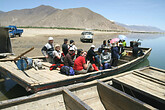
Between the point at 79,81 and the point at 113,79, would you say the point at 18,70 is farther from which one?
the point at 113,79

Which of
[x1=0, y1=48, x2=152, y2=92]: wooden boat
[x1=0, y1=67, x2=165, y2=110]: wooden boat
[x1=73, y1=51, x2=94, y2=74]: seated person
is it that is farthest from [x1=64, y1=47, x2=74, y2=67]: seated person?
[x1=0, y1=67, x2=165, y2=110]: wooden boat

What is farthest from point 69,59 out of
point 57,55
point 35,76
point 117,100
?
point 117,100

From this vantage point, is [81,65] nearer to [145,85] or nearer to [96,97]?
[96,97]

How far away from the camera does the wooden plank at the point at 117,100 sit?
3.98 m

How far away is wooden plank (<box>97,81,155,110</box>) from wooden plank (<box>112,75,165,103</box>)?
3.31 feet

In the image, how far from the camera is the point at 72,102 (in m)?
4.24

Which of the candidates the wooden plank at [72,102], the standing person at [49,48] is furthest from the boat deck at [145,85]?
the standing person at [49,48]

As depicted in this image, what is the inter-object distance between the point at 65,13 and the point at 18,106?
555 feet

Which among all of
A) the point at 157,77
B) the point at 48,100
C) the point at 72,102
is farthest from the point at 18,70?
the point at 157,77

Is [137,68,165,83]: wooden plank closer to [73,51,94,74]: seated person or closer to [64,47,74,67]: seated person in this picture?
[73,51,94,74]: seated person

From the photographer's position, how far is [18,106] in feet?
12.8

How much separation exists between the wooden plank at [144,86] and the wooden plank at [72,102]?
242 centimetres

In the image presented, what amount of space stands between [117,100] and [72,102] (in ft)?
4.99

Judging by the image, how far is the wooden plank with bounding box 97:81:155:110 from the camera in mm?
3978
